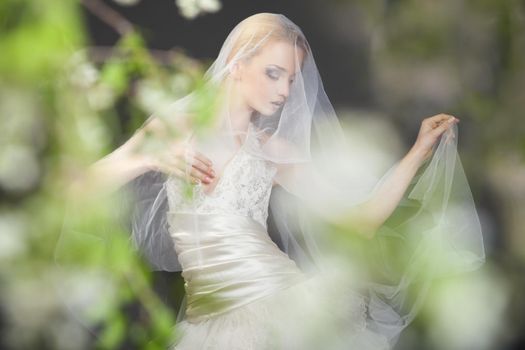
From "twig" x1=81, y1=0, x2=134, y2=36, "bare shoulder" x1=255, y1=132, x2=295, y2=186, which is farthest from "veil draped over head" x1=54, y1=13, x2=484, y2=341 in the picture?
"twig" x1=81, y1=0, x2=134, y2=36

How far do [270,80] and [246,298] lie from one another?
60 centimetres

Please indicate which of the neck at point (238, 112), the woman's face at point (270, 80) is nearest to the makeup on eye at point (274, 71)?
the woman's face at point (270, 80)

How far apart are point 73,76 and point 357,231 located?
55.5 inches

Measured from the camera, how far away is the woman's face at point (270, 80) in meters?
2.34

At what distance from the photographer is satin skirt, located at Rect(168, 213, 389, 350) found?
2287 mm

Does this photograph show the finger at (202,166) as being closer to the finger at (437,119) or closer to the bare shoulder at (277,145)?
the bare shoulder at (277,145)

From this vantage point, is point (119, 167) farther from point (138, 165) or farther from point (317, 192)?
point (317, 192)

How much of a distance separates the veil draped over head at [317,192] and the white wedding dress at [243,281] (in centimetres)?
3

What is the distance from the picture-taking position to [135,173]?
2.29 meters

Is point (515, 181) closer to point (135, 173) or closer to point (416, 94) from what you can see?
point (416, 94)

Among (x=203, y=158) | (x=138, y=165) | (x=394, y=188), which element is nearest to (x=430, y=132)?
(x=394, y=188)

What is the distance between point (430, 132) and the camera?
2588mm

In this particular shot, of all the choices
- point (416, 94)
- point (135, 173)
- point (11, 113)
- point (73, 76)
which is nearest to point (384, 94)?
point (416, 94)

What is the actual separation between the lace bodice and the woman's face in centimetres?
8
